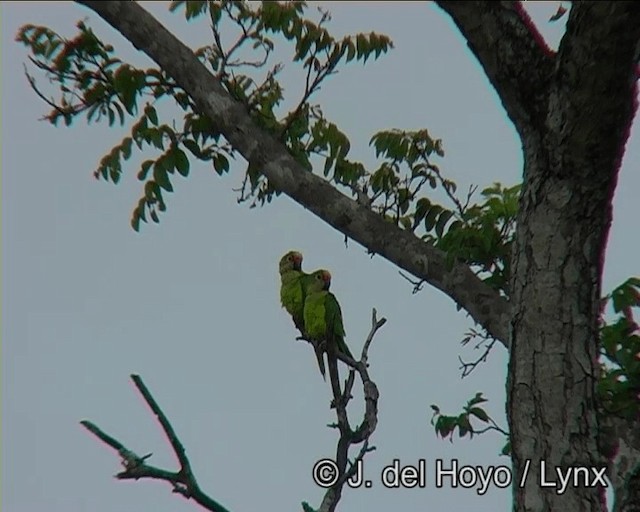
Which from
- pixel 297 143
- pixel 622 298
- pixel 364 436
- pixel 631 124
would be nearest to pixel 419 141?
pixel 297 143

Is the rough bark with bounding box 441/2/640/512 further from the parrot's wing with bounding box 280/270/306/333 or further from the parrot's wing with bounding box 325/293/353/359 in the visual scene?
the parrot's wing with bounding box 280/270/306/333

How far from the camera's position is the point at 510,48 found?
2.74 m

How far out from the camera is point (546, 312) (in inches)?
114

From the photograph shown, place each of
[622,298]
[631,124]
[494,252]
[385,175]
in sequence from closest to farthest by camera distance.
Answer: [631,124] < [622,298] < [494,252] < [385,175]

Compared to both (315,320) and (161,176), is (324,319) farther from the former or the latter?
(161,176)

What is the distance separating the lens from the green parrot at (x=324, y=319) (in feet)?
13.5

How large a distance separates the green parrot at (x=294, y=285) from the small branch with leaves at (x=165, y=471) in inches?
86.6

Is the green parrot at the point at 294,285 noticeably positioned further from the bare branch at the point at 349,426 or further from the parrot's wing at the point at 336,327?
the bare branch at the point at 349,426

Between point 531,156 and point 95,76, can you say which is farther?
point 95,76

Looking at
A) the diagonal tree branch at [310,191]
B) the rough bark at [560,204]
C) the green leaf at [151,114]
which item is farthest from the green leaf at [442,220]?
the green leaf at [151,114]

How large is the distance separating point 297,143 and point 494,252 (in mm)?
1014

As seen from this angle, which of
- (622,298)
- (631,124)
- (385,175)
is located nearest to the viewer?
(631,124)

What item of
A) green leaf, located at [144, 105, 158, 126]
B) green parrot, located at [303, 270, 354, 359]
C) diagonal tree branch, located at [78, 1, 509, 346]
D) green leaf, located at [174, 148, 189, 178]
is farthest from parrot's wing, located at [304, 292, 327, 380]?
green leaf, located at [144, 105, 158, 126]

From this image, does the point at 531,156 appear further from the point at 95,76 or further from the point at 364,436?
the point at 95,76
